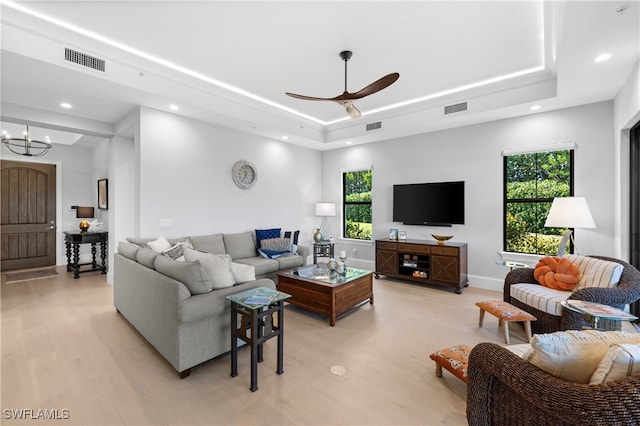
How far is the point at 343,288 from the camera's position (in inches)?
141

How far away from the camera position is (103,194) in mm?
6117

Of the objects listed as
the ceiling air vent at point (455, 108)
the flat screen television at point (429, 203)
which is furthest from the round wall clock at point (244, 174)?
the ceiling air vent at point (455, 108)

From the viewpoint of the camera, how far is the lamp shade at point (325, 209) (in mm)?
6627

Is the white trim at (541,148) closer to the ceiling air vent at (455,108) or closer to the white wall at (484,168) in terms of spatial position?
the white wall at (484,168)

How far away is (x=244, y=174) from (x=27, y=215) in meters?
4.96

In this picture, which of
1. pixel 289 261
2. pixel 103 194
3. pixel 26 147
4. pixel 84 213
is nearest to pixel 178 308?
pixel 289 261

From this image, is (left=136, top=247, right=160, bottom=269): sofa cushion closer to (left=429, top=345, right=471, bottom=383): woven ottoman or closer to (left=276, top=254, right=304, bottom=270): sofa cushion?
(left=276, top=254, right=304, bottom=270): sofa cushion

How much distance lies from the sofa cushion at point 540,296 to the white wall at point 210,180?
437cm

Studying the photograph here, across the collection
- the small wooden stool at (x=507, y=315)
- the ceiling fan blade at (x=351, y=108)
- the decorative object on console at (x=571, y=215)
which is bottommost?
the small wooden stool at (x=507, y=315)

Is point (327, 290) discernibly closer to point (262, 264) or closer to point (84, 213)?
point (262, 264)

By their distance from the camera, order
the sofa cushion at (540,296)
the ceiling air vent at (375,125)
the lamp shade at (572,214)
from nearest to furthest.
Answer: the sofa cushion at (540,296) < the lamp shade at (572,214) < the ceiling air vent at (375,125)

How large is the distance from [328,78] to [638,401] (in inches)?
160

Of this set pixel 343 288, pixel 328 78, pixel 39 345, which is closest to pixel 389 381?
pixel 343 288

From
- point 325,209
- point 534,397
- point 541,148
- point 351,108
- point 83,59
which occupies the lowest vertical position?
point 534,397
